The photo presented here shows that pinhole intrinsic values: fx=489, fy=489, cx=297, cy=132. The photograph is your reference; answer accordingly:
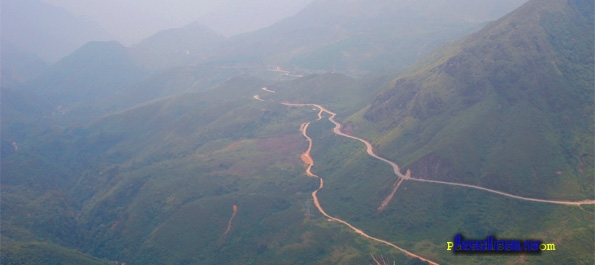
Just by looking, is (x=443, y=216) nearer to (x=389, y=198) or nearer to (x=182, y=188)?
(x=389, y=198)

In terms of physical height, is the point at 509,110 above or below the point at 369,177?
above

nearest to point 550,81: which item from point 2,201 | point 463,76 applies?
point 463,76

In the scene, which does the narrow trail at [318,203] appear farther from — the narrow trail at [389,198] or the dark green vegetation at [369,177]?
the narrow trail at [389,198]

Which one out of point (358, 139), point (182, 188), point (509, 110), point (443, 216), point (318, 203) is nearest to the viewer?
point (443, 216)

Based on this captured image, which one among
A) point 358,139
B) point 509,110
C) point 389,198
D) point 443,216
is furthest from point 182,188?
point 509,110

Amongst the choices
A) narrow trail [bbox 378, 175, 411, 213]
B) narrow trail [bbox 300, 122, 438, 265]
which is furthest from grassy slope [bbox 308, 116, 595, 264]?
narrow trail [bbox 300, 122, 438, 265]

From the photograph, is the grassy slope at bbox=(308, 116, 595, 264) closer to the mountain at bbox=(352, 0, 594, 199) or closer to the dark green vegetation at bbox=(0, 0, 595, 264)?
the dark green vegetation at bbox=(0, 0, 595, 264)

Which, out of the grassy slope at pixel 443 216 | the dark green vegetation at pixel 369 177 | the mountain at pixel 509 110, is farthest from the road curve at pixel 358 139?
the mountain at pixel 509 110
